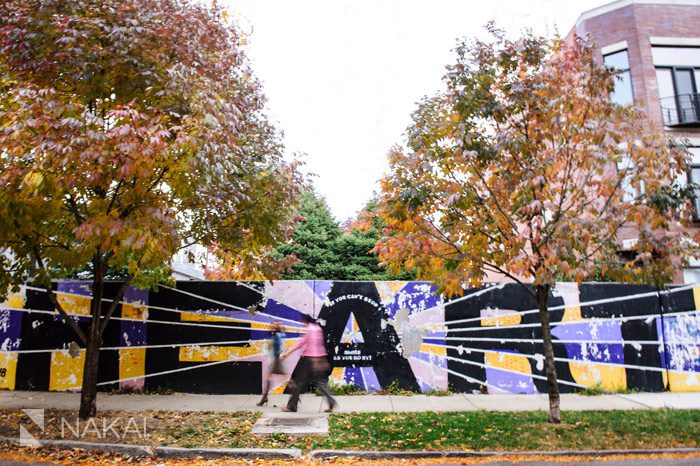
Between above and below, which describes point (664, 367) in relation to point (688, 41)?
below

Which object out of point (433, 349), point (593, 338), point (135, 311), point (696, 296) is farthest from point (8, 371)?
point (696, 296)

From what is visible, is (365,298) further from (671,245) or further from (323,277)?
(323,277)

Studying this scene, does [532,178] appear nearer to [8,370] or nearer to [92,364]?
[92,364]

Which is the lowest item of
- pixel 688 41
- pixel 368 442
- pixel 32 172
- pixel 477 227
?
pixel 368 442

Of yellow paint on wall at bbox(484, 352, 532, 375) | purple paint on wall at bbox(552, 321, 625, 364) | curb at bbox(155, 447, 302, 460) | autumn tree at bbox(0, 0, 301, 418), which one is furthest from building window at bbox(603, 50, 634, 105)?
curb at bbox(155, 447, 302, 460)

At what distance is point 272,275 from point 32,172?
5.03 m

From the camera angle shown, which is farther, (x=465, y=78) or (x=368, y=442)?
(x=465, y=78)

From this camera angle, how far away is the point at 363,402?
950 cm

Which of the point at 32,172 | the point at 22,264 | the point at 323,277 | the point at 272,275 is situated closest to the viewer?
the point at 32,172

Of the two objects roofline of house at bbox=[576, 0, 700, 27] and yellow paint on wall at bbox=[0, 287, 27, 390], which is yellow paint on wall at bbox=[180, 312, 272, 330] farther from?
roofline of house at bbox=[576, 0, 700, 27]

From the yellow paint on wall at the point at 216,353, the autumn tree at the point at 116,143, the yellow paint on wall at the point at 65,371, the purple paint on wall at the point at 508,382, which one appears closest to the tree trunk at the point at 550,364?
the purple paint on wall at the point at 508,382

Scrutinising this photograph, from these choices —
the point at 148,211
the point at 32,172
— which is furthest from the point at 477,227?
the point at 32,172

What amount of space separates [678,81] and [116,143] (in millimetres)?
20745

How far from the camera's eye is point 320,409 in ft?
29.1
